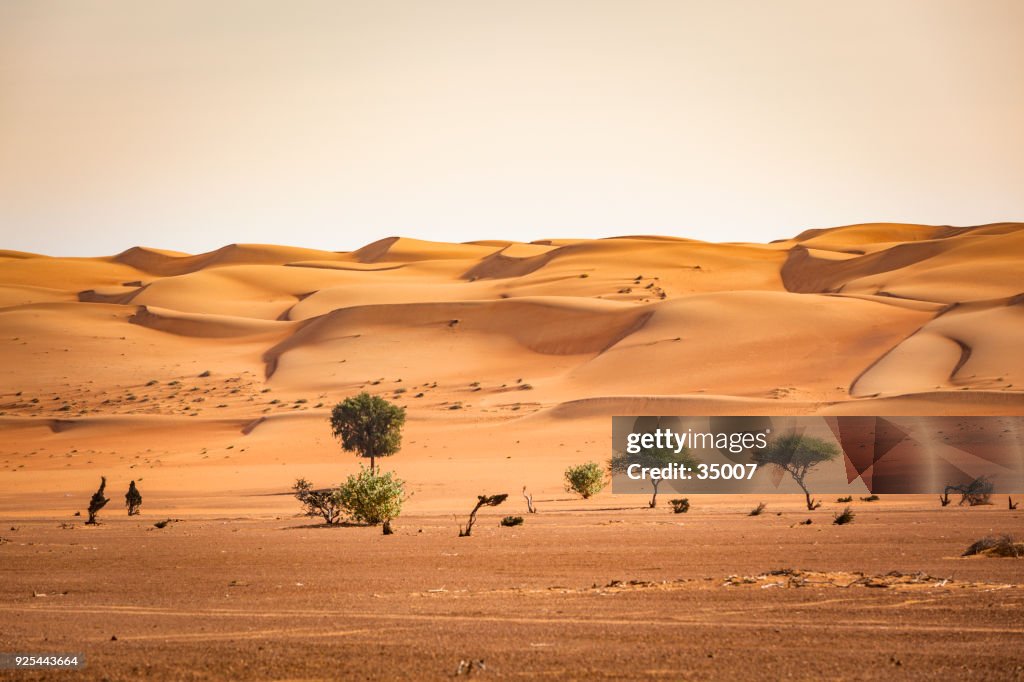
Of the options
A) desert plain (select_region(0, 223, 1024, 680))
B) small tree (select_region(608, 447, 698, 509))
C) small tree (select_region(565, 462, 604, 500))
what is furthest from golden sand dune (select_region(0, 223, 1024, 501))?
small tree (select_region(565, 462, 604, 500))

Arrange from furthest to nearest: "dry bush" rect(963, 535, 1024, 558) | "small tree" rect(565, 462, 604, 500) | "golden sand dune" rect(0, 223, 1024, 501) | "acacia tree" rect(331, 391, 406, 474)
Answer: "golden sand dune" rect(0, 223, 1024, 501)
"acacia tree" rect(331, 391, 406, 474)
"small tree" rect(565, 462, 604, 500)
"dry bush" rect(963, 535, 1024, 558)

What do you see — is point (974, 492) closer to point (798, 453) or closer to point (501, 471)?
point (798, 453)

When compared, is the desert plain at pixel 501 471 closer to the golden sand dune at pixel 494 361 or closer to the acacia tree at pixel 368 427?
the golden sand dune at pixel 494 361

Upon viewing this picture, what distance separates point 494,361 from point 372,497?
54330 millimetres

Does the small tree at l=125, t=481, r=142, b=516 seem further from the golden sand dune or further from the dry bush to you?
the dry bush

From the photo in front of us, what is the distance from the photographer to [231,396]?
77.4m

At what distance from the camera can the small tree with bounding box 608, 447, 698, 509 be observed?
44.7 m

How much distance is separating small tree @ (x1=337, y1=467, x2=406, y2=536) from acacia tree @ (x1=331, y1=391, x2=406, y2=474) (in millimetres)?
21046

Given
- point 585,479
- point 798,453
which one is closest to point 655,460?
point 585,479

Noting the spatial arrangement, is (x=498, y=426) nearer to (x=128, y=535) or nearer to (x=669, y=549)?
(x=128, y=535)

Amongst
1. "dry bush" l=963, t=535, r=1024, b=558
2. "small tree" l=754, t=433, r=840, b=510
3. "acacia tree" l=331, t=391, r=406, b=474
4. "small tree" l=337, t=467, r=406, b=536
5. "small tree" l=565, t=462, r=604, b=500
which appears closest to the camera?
"dry bush" l=963, t=535, r=1024, b=558

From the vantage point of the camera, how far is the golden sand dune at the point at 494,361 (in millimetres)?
57562

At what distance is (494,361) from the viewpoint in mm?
85188

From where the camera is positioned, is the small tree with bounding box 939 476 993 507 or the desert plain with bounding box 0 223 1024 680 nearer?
the desert plain with bounding box 0 223 1024 680
